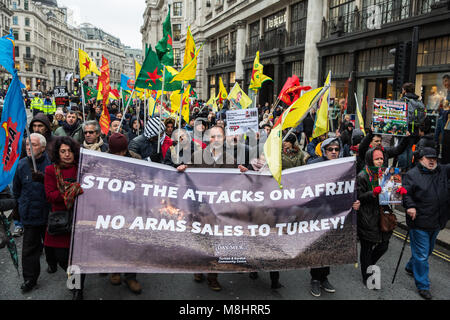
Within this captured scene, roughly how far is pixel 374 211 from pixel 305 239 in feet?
3.32

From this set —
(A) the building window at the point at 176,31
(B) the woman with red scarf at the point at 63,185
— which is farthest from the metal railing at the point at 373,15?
(A) the building window at the point at 176,31

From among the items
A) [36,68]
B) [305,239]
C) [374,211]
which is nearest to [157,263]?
[305,239]

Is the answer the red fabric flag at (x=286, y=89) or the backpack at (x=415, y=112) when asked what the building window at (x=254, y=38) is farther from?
the backpack at (x=415, y=112)

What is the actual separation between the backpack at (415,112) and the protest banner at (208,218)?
4.09 m

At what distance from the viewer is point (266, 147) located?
3822mm

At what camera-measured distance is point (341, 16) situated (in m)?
16.5

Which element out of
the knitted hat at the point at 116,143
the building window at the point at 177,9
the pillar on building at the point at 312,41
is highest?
the building window at the point at 177,9

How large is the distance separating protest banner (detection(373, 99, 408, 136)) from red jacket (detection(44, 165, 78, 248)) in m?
5.16

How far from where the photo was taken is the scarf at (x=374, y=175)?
426 cm

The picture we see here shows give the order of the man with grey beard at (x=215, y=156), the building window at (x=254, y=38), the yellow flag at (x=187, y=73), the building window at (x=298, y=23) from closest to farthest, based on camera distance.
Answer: the man with grey beard at (x=215, y=156), the yellow flag at (x=187, y=73), the building window at (x=298, y=23), the building window at (x=254, y=38)

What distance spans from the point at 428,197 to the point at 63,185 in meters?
4.05

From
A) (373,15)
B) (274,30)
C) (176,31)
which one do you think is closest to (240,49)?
(274,30)

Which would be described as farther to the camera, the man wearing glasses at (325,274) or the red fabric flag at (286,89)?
the red fabric flag at (286,89)

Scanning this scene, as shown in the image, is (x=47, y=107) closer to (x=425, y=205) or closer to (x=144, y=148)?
(x=144, y=148)
